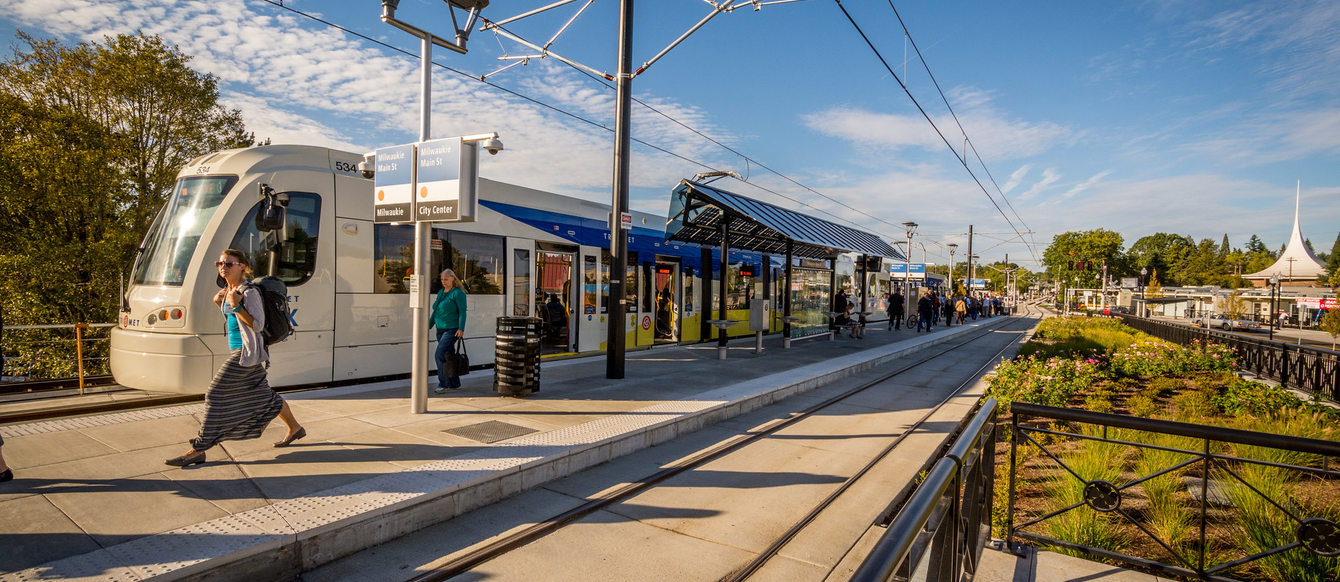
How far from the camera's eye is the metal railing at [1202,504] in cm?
324

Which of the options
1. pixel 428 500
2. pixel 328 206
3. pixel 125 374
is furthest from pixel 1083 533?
pixel 125 374

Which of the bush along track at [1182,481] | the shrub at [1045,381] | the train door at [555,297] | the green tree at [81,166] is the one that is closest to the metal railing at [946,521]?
the bush along track at [1182,481]

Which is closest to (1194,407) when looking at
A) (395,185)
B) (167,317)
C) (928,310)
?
(395,185)

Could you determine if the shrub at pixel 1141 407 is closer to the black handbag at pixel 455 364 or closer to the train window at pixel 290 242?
the black handbag at pixel 455 364

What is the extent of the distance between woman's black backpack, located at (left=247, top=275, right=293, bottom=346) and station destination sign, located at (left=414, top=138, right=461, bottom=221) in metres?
1.97

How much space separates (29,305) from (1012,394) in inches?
989

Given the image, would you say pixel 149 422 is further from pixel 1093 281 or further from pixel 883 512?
pixel 1093 281

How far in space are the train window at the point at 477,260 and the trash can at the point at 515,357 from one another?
1.98 metres

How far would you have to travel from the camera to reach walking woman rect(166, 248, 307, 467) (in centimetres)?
494

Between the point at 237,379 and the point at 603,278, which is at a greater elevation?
the point at 603,278

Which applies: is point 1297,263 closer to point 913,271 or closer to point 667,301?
point 913,271

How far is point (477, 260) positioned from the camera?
1029 centimetres

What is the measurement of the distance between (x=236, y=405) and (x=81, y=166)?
20.3 m

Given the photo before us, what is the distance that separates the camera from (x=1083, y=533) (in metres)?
4.02
